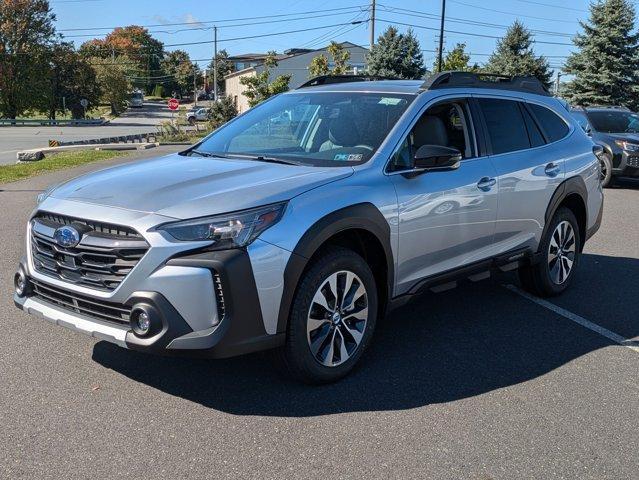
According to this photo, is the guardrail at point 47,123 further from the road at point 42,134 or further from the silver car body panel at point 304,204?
the silver car body panel at point 304,204

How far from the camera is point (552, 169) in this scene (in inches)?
220

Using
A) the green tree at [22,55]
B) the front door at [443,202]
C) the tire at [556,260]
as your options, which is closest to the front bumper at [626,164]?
the tire at [556,260]

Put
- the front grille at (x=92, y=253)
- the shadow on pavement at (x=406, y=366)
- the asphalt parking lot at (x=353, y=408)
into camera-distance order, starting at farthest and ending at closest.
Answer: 1. the shadow on pavement at (x=406, y=366)
2. the front grille at (x=92, y=253)
3. the asphalt parking lot at (x=353, y=408)

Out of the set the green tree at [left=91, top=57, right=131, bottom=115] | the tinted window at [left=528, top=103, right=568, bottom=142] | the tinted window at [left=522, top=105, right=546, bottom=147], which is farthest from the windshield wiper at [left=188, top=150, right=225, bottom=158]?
the green tree at [left=91, top=57, right=131, bottom=115]

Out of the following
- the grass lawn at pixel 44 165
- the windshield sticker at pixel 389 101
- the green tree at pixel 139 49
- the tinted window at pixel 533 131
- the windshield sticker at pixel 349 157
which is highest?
the green tree at pixel 139 49

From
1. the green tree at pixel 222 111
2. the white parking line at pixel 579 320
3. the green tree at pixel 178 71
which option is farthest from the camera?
the green tree at pixel 178 71

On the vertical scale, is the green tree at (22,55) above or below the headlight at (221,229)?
above

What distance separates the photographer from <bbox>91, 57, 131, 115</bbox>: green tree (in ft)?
249

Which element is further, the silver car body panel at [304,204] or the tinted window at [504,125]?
the tinted window at [504,125]

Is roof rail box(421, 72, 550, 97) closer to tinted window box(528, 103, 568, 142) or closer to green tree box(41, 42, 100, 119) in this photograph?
tinted window box(528, 103, 568, 142)

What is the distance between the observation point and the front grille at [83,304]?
11.3ft

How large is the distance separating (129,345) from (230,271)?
67cm

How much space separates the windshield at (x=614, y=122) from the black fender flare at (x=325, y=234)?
12.9 meters

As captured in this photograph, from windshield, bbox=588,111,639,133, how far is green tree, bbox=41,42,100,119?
210 ft
